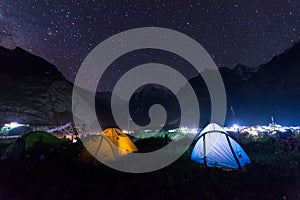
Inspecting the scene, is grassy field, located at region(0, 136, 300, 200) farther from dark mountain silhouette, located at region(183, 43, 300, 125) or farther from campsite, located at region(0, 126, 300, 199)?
dark mountain silhouette, located at region(183, 43, 300, 125)

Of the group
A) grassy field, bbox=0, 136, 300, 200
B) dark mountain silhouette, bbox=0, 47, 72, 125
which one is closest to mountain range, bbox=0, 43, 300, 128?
dark mountain silhouette, bbox=0, 47, 72, 125

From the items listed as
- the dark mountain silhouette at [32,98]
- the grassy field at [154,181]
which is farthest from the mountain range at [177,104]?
the grassy field at [154,181]

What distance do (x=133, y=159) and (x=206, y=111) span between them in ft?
261

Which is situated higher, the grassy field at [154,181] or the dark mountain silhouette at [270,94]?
the dark mountain silhouette at [270,94]

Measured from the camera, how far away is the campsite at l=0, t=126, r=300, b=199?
20.7 ft

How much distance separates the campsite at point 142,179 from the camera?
6312mm

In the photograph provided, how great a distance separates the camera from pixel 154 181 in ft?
24.7

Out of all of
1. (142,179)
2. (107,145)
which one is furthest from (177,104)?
(142,179)

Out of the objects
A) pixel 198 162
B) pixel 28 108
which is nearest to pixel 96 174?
pixel 198 162

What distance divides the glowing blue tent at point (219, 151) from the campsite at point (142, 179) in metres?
0.37

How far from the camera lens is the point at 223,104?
90875 millimetres

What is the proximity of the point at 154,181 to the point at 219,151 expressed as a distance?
150 inches

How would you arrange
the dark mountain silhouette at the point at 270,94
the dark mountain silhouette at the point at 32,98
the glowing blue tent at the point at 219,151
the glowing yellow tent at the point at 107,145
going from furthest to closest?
1. the dark mountain silhouette at the point at 270,94
2. the dark mountain silhouette at the point at 32,98
3. the glowing yellow tent at the point at 107,145
4. the glowing blue tent at the point at 219,151

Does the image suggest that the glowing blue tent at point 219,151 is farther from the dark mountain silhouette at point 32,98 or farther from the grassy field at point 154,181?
the dark mountain silhouette at point 32,98
